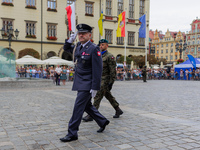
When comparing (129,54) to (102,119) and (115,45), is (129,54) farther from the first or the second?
(102,119)

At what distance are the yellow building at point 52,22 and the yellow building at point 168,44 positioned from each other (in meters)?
64.2

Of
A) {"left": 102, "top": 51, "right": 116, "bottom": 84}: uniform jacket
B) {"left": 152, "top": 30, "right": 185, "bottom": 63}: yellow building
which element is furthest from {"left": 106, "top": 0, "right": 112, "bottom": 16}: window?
{"left": 152, "top": 30, "right": 185, "bottom": 63}: yellow building

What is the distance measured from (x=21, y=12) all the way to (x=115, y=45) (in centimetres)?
1605

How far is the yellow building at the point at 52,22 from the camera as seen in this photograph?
107ft

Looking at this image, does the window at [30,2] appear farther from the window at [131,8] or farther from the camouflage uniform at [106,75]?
the camouflage uniform at [106,75]

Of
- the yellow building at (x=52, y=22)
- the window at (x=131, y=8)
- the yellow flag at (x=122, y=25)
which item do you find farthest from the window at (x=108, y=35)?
the yellow flag at (x=122, y=25)

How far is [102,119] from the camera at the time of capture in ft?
15.2

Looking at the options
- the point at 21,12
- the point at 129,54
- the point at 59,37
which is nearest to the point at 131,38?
the point at 129,54

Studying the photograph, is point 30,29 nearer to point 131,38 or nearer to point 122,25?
point 122,25

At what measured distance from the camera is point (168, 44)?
104625 mm

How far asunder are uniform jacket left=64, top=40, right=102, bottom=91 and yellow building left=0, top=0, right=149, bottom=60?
29486mm

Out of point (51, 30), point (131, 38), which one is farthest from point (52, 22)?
point (131, 38)

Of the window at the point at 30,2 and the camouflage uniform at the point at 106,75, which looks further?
the window at the point at 30,2

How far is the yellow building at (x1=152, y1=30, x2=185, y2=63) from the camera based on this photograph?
334 ft
